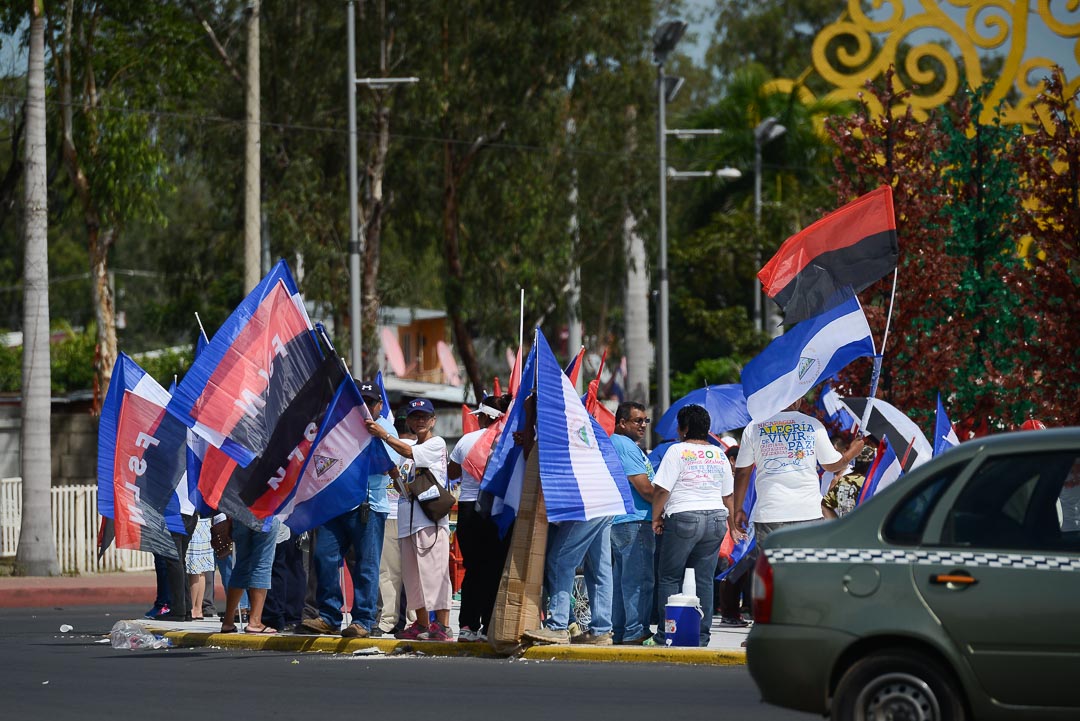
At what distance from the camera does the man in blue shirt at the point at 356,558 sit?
1256cm

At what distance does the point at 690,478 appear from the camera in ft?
39.0

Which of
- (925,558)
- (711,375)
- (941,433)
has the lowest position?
(925,558)

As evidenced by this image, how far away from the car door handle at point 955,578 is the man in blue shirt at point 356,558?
5.76m

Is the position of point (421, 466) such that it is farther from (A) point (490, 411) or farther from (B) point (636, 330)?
(B) point (636, 330)

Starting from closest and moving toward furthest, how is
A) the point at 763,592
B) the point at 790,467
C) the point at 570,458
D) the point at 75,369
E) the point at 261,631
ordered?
1. the point at 763,592
2. the point at 790,467
3. the point at 570,458
4. the point at 261,631
5. the point at 75,369

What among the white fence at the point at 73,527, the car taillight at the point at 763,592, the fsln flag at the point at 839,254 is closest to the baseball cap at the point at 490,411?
the fsln flag at the point at 839,254

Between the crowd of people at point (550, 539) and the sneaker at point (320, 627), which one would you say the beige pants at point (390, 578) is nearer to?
the crowd of people at point (550, 539)

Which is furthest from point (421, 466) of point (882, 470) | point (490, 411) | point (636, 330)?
point (636, 330)

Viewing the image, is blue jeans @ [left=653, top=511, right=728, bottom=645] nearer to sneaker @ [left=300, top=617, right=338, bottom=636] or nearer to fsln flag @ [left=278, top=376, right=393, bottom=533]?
fsln flag @ [left=278, top=376, right=393, bottom=533]

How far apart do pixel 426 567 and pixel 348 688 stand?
82.3 inches

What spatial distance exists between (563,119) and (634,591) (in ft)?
76.8

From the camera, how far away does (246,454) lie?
12.5 m

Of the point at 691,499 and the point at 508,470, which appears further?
the point at 508,470

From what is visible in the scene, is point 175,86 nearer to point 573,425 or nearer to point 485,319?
point 485,319
